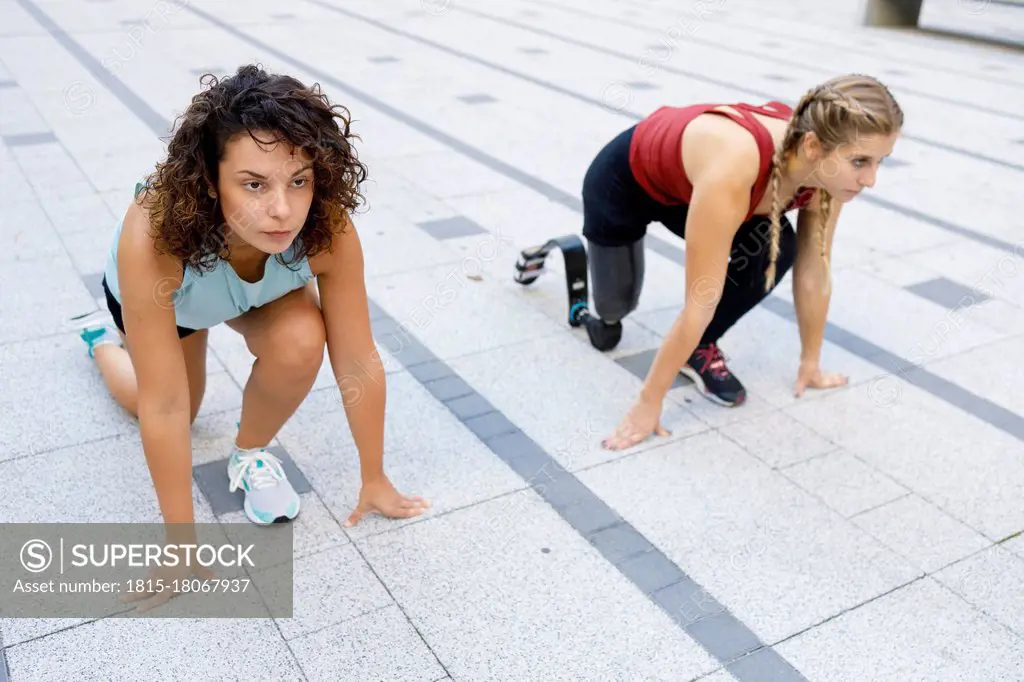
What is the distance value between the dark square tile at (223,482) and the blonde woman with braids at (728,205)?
0.87 metres

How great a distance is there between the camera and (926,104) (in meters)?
7.20

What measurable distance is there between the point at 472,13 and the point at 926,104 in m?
4.83

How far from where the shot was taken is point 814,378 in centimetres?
317

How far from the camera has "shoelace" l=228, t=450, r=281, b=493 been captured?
95.7 inches

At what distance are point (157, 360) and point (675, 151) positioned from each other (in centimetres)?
147

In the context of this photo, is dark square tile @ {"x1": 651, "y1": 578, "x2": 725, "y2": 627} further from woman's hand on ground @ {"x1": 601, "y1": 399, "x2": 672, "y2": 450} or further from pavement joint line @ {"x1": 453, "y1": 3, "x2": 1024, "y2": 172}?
pavement joint line @ {"x1": 453, "y1": 3, "x2": 1024, "y2": 172}

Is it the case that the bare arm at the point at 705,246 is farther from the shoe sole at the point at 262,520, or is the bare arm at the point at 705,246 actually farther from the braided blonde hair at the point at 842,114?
the shoe sole at the point at 262,520

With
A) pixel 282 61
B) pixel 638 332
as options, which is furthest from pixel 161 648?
pixel 282 61

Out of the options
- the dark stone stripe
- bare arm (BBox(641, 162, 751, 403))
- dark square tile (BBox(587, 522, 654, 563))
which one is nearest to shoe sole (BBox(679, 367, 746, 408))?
bare arm (BBox(641, 162, 751, 403))

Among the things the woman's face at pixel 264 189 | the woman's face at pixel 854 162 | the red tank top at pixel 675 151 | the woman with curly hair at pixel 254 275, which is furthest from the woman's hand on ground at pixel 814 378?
the woman's face at pixel 264 189

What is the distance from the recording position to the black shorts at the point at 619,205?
3.00m

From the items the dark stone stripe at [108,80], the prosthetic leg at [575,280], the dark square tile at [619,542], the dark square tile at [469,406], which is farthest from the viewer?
the dark stone stripe at [108,80]

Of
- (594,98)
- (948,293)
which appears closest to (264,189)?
(948,293)

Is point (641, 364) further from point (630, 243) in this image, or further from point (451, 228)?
point (451, 228)
